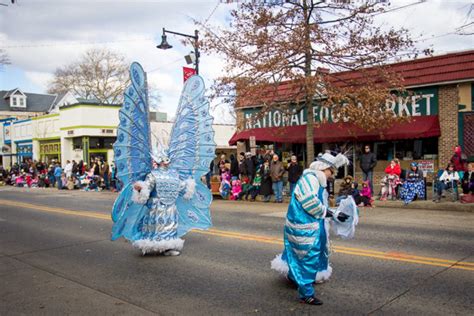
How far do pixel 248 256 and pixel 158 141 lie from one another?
2.45 metres

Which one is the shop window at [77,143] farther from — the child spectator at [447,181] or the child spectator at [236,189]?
the child spectator at [447,181]

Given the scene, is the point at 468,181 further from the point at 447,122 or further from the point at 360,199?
the point at 447,122

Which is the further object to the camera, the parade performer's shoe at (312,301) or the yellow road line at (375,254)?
the yellow road line at (375,254)

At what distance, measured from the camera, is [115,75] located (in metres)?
54.9

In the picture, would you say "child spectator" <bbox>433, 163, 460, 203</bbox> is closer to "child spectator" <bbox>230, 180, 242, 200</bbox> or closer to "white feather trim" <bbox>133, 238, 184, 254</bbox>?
"child spectator" <bbox>230, 180, 242, 200</bbox>

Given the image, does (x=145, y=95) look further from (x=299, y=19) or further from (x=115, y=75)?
(x=115, y=75)

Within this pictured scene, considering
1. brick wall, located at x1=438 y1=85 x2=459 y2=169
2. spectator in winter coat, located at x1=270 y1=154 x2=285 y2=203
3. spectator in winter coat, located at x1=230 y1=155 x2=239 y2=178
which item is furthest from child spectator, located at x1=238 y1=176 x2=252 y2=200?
brick wall, located at x1=438 y1=85 x2=459 y2=169

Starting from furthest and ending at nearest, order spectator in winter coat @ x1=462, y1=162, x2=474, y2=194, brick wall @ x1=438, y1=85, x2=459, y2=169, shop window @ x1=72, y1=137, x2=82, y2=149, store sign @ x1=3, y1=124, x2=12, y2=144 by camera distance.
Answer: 1. store sign @ x1=3, y1=124, x2=12, y2=144
2. shop window @ x1=72, y1=137, x2=82, y2=149
3. brick wall @ x1=438, y1=85, x2=459, y2=169
4. spectator in winter coat @ x1=462, y1=162, x2=474, y2=194

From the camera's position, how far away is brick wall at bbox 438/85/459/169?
16406 millimetres

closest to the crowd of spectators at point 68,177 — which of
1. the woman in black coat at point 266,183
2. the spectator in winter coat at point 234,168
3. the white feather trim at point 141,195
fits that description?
the spectator in winter coat at point 234,168

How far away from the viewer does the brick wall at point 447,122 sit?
16.4 meters

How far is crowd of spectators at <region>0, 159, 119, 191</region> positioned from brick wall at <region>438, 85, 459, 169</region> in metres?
15.1

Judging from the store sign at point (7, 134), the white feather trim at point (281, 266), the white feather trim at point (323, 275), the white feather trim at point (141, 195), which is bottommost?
the white feather trim at point (323, 275)

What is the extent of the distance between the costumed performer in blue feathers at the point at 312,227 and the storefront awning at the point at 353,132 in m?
12.6
